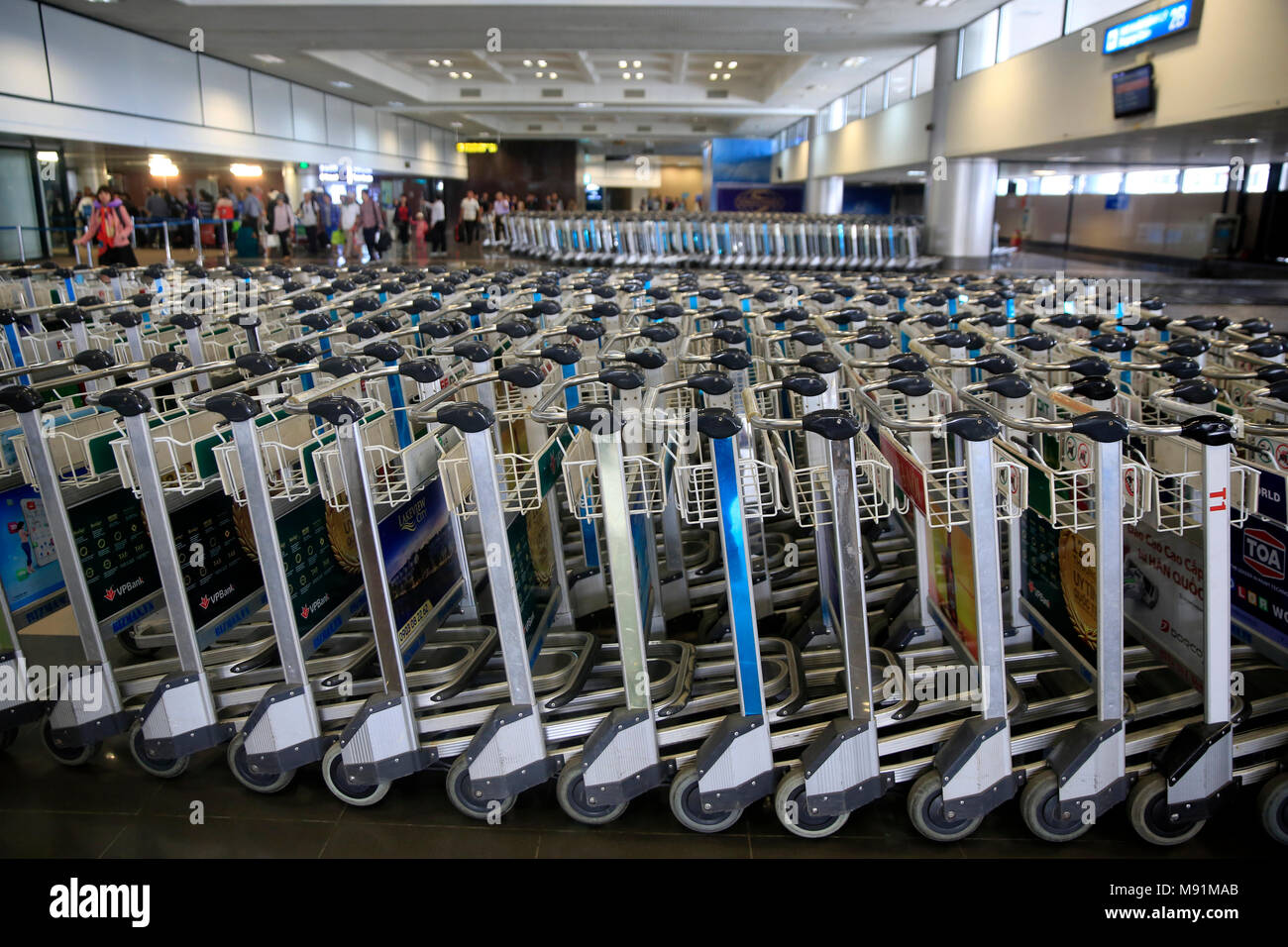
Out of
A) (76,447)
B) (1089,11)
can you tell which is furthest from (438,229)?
(76,447)

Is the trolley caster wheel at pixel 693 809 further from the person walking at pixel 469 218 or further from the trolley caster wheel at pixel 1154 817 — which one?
the person walking at pixel 469 218

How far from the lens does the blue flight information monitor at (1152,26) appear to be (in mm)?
8438

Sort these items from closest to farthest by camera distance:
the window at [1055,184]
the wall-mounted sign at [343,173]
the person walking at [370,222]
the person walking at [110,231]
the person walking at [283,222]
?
the person walking at [110,231] → the person walking at [283,222] → the person walking at [370,222] → the wall-mounted sign at [343,173] → the window at [1055,184]

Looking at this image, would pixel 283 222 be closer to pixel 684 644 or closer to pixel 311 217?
pixel 311 217

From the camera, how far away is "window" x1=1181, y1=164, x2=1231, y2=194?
16.1 metres

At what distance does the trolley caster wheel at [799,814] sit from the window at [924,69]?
53.3 ft

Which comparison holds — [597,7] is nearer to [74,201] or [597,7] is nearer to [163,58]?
[163,58]

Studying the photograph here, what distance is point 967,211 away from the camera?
47.8 feet

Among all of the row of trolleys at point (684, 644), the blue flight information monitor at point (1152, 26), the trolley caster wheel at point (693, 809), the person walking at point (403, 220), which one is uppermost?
the blue flight information monitor at point (1152, 26)

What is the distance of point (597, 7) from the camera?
12461 mm

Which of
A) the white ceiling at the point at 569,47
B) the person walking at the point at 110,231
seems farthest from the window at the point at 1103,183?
the person walking at the point at 110,231

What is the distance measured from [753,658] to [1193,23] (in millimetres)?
9102

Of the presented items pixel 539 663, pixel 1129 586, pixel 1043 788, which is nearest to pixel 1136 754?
pixel 1043 788
